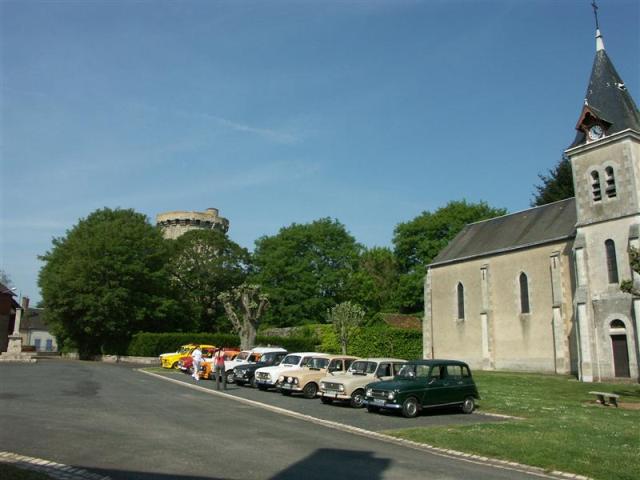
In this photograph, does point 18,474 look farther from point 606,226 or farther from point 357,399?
point 606,226

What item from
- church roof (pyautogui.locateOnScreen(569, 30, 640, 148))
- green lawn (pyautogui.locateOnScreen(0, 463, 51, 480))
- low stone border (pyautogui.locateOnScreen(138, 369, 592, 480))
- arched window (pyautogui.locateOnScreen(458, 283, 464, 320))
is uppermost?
church roof (pyautogui.locateOnScreen(569, 30, 640, 148))

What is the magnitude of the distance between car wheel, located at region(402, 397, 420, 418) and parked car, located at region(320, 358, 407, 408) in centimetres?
181

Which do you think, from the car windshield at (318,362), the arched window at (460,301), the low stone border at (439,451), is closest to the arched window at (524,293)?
the arched window at (460,301)

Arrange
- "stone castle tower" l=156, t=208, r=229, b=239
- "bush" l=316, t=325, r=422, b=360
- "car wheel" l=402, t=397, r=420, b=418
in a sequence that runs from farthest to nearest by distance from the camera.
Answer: "stone castle tower" l=156, t=208, r=229, b=239 → "bush" l=316, t=325, r=422, b=360 → "car wheel" l=402, t=397, r=420, b=418

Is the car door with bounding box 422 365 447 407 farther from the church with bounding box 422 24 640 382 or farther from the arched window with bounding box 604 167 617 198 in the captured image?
the arched window with bounding box 604 167 617 198

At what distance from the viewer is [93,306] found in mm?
45312

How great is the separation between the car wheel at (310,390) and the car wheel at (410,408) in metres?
5.49

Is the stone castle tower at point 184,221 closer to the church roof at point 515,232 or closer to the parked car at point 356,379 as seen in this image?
the church roof at point 515,232

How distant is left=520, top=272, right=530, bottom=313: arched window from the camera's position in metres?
36.2

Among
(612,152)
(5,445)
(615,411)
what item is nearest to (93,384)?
(5,445)

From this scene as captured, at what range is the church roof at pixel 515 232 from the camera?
1401 inches

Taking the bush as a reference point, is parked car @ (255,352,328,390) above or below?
below

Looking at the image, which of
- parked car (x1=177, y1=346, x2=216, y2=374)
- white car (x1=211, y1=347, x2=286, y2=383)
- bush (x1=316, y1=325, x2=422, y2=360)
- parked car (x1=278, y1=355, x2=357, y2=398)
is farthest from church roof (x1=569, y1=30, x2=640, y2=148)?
parked car (x1=177, y1=346, x2=216, y2=374)

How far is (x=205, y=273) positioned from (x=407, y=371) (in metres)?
46.1
